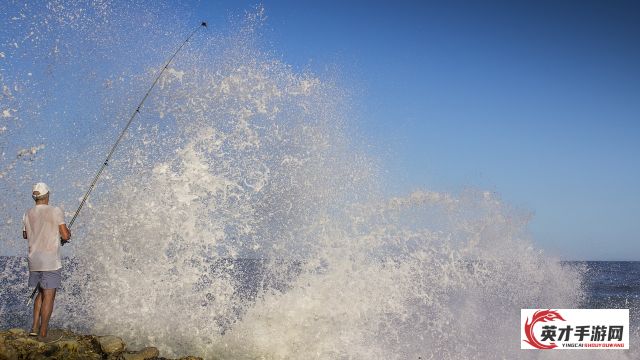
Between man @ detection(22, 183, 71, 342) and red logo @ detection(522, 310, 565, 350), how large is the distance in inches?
321

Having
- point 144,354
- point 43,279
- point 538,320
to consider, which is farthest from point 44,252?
point 538,320

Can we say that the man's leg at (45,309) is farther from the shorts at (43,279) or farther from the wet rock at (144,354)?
the wet rock at (144,354)

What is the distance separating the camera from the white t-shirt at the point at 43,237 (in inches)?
236

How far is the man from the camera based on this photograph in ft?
19.7

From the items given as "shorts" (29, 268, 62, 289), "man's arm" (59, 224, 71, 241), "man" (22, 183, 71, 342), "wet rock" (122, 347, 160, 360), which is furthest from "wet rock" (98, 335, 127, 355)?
"man's arm" (59, 224, 71, 241)

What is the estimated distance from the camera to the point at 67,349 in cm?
548

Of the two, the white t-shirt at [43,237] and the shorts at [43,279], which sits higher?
the white t-shirt at [43,237]

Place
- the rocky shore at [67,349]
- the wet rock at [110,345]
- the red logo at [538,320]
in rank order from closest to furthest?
the rocky shore at [67,349], the wet rock at [110,345], the red logo at [538,320]

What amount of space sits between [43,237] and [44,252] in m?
0.18

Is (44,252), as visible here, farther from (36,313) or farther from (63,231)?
(36,313)

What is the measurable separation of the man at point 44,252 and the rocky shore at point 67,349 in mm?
323

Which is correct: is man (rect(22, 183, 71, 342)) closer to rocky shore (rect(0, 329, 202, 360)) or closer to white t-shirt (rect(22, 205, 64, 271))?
white t-shirt (rect(22, 205, 64, 271))

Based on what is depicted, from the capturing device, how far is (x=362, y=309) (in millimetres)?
8859

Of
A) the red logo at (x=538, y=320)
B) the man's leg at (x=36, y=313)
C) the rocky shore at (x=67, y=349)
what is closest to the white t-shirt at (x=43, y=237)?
the man's leg at (x=36, y=313)
